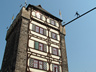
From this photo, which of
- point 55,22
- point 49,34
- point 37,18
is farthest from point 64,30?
point 37,18

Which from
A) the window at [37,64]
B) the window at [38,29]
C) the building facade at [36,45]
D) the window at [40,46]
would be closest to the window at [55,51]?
the building facade at [36,45]

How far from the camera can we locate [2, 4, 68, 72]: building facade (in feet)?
55.8

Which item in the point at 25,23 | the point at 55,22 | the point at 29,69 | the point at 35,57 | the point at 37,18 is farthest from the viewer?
the point at 55,22

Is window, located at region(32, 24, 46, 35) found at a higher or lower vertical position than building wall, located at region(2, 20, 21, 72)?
higher

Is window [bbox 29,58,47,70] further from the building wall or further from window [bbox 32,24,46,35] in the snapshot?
window [bbox 32,24,46,35]

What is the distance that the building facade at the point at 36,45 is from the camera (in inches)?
669

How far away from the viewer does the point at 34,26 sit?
21.0 metres

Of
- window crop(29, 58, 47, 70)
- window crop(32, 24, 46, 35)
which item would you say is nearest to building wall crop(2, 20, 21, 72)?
window crop(29, 58, 47, 70)

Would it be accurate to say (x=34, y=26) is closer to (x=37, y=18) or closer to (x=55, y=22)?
(x=37, y=18)

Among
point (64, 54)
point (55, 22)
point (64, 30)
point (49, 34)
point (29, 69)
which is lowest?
point (29, 69)

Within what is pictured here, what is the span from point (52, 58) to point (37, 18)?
8.55 m

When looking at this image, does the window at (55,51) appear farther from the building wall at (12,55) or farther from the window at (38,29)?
the building wall at (12,55)

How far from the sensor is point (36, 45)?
63.0 ft

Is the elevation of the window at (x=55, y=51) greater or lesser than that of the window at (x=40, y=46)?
lesser
